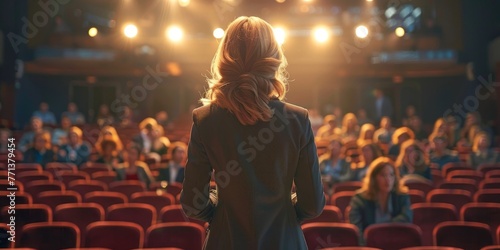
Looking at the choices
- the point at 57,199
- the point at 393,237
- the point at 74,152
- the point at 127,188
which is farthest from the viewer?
the point at 74,152

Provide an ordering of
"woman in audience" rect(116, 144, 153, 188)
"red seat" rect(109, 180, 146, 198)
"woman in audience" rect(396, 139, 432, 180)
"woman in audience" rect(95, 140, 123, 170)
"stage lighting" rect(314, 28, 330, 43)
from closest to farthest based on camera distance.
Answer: "red seat" rect(109, 180, 146, 198)
"woman in audience" rect(396, 139, 432, 180)
"woman in audience" rect(116, 144, 153, 188)
"woman in audience" rect(95, 140, 123, 170)
"stage lighting" rect(314, 28, 330, 43)

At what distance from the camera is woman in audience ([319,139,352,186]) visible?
25.6 ft

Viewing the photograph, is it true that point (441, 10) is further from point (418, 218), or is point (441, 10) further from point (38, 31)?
point (418, 218)

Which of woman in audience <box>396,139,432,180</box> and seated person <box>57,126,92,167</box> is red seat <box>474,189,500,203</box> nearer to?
woman in audience <box>396,139,432,180</box>

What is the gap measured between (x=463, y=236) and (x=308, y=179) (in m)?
3.05

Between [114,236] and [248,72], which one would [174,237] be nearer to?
[114,236]

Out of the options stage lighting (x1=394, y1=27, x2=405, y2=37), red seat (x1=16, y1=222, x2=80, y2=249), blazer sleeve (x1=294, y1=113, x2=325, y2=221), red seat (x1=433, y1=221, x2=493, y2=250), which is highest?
stage lighting (x1=394, y1=27, x2=405, y2=37)

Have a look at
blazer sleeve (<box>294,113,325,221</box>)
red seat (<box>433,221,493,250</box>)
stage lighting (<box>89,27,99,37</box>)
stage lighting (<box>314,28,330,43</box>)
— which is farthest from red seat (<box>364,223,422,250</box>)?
stage lighting (<box>89,27,99,37</box>)

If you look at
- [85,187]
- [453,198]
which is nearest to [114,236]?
[85,187]

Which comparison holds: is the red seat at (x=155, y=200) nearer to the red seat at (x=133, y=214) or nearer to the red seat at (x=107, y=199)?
the red seat at (x=107, y=199)

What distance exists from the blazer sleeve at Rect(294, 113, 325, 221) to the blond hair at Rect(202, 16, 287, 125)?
0.53 ft

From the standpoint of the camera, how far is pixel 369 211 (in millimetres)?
5035

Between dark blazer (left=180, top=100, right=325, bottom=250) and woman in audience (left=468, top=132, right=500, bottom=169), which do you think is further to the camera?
woman in audience (left=468, top=132, right=500, bottom=169)

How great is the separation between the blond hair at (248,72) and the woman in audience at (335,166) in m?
6.04
